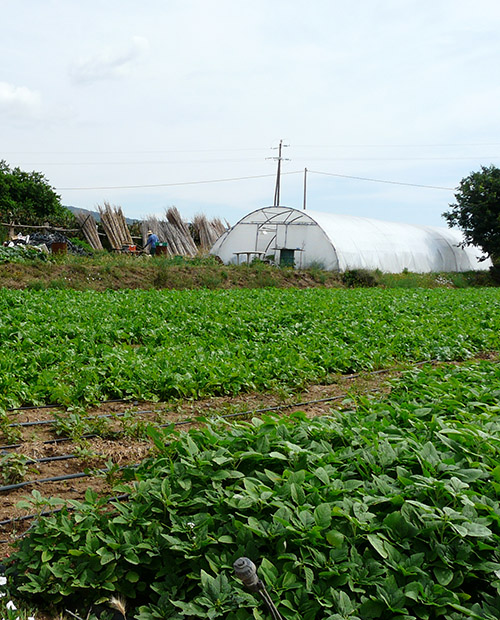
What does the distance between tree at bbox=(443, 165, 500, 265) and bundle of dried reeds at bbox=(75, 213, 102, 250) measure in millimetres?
19784

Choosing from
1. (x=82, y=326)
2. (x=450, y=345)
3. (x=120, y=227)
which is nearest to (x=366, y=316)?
(x=450, y=345)

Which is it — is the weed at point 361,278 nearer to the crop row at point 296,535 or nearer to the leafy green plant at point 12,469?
the leafy green plant at point 12,469


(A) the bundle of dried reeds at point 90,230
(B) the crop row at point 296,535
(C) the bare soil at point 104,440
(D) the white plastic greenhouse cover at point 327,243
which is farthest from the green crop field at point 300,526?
(A) the bundle of dried reeds at point 90,230

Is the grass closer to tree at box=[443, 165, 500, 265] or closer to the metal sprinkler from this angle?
tree at box=[443, 165, 500, 265]

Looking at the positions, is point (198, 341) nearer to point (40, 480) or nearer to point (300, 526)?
point (40, 480)

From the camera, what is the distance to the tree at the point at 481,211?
32.7 meters

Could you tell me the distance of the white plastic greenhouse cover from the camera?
1070 inches

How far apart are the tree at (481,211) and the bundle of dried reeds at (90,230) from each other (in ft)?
64.9

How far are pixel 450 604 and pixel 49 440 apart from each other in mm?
3480

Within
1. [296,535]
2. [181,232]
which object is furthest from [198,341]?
[181,232]

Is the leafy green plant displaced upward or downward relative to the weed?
downward

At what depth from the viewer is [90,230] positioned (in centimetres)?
2841

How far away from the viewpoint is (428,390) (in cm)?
521

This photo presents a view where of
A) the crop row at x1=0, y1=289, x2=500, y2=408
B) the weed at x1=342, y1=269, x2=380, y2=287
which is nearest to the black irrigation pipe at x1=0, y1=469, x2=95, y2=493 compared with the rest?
the crop row at x1=0, y1=289, x2=500, y2=408
